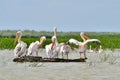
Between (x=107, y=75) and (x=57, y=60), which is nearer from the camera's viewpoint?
(x=107, y=75)

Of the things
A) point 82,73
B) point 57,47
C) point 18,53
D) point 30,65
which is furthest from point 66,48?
point 82,73

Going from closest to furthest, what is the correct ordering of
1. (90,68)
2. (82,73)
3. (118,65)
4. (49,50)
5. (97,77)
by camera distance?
(97,77), (82,73), (90,68), (118,65), (49,50)

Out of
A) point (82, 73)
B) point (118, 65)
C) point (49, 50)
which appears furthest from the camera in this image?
point (49, 50)

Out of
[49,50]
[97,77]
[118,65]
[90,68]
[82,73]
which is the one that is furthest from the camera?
[49,50]

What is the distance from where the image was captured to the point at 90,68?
15766 mm

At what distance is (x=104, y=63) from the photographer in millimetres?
17609

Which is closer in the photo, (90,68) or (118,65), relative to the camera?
(90,68)

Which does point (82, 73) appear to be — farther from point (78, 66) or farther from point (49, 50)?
point (49, 50)

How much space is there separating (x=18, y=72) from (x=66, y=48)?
4960 millimetres

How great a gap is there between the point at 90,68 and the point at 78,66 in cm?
73

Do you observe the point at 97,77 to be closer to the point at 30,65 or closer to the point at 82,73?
the point at 82,73

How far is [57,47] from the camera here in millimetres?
19250

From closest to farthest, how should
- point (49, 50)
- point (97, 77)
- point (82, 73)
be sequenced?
point (97, 77), point (82, 73), point (49, 50)

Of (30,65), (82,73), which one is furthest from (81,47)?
(82,73)
